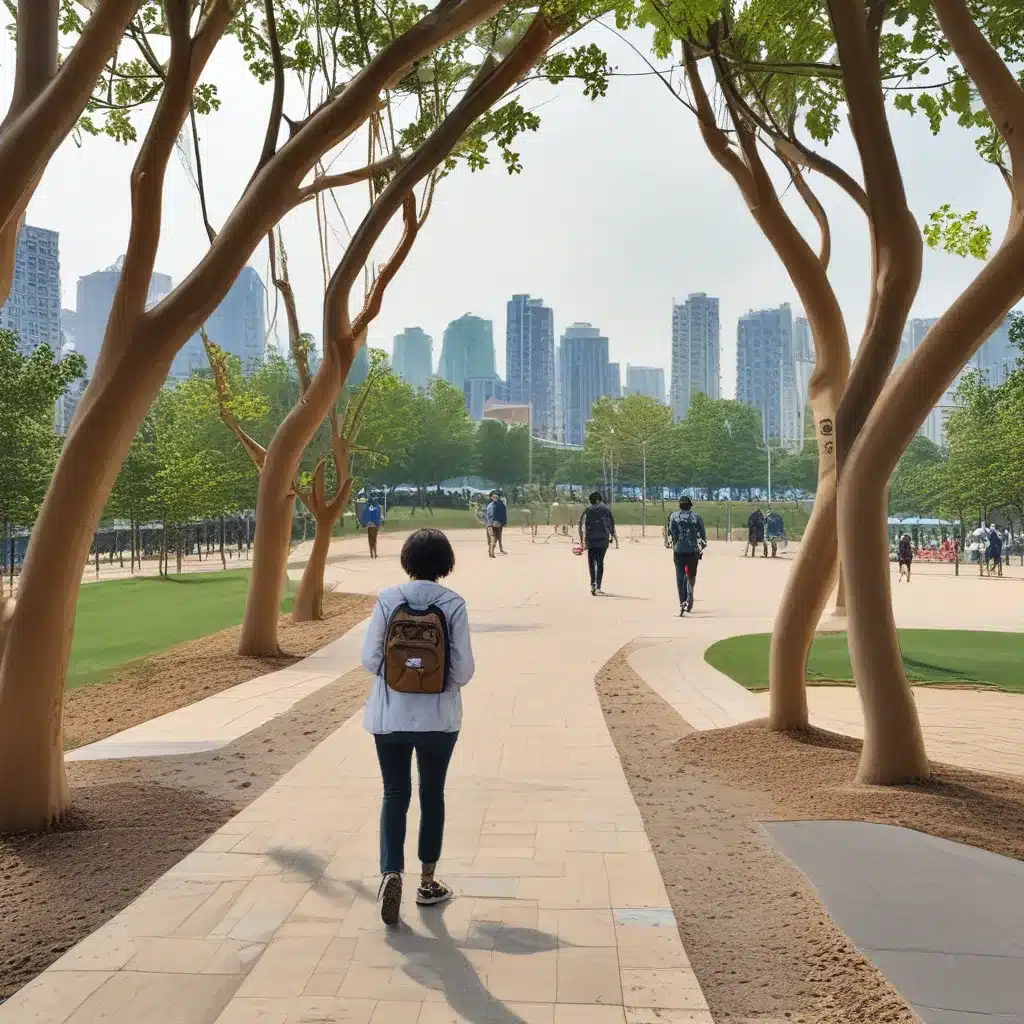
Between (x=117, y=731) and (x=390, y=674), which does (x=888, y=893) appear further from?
(x=117, y=731)

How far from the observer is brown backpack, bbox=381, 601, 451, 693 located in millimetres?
3965

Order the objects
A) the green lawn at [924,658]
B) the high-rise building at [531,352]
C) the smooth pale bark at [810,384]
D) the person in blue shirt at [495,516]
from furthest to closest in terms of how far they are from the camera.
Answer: the high-rise building at [531,352]
the person in blue shirt at [495,516]
the green lawn at [924,658]
the smooth pale bark at [810,384]

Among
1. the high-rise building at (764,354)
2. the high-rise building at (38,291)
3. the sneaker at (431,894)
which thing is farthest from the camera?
the high-rise building at (764,354)

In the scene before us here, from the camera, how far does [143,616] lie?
17.6 m

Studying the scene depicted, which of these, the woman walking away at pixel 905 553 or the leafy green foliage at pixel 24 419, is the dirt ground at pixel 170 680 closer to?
the leafy green foliage at pixel 24 419

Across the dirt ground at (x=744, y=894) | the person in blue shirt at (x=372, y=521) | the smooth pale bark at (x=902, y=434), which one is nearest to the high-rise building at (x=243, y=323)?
the person in blue shirt at (x=372, y=521)

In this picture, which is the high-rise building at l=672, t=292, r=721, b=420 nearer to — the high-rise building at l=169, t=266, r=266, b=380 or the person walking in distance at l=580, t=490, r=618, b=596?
the high-rise building at l=169, t=266, r=266, b=380

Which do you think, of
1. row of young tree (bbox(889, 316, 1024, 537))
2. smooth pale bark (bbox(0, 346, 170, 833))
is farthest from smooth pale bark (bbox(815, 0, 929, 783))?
row of young tree (bbox(889, 316, 1024, 537))

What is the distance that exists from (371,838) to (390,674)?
148 cm

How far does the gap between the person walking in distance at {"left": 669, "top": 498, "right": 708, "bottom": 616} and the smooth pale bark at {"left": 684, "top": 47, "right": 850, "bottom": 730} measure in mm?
5068

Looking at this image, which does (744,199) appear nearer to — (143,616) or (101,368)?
(101,368)

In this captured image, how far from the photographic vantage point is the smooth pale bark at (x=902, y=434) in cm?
568

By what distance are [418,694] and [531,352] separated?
7214 inches

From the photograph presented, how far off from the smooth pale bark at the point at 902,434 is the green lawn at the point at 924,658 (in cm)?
411
